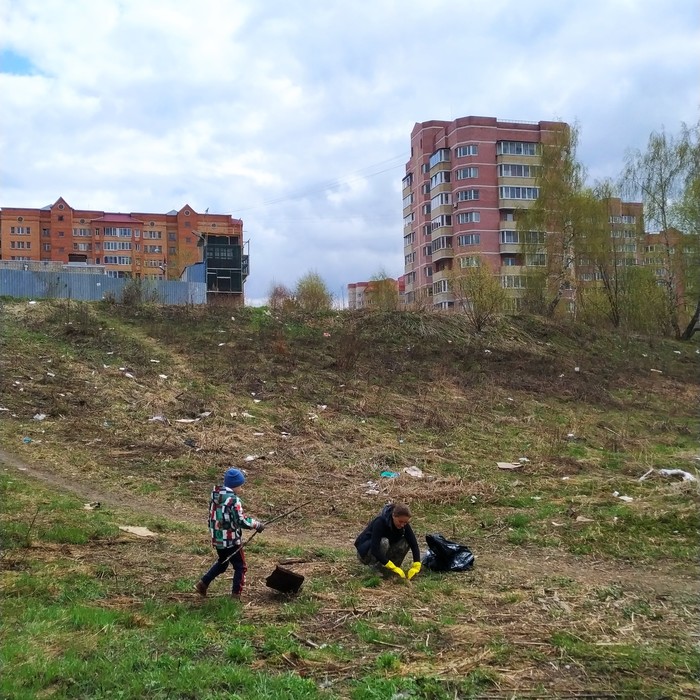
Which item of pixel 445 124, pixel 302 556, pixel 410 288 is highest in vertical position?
pixel 445 124

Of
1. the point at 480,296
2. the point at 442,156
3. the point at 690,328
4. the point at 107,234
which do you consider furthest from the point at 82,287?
the point at 107,234

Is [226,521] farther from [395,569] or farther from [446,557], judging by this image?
[446,557]

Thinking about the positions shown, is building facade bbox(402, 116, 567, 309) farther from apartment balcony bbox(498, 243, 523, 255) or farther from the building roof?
the building roof

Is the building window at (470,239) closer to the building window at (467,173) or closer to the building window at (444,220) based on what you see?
the building window at (444,220)

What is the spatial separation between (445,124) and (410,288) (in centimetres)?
1746

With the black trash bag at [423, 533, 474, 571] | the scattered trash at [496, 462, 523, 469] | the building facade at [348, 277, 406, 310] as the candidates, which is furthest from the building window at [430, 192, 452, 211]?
the black trash bag at [423, 533, 474, 571]

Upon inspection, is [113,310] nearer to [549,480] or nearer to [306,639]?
[549,480]

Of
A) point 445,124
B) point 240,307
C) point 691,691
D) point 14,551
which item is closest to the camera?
point 691,691

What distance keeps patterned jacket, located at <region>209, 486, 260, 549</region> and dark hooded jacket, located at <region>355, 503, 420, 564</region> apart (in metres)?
1.31

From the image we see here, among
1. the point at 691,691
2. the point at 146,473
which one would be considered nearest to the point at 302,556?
the point at 691,691

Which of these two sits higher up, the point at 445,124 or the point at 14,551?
the point at 445,124

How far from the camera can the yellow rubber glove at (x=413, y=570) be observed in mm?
5597

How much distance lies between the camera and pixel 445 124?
62.6 m

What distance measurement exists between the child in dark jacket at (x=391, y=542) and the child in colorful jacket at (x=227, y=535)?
128 centimetres
